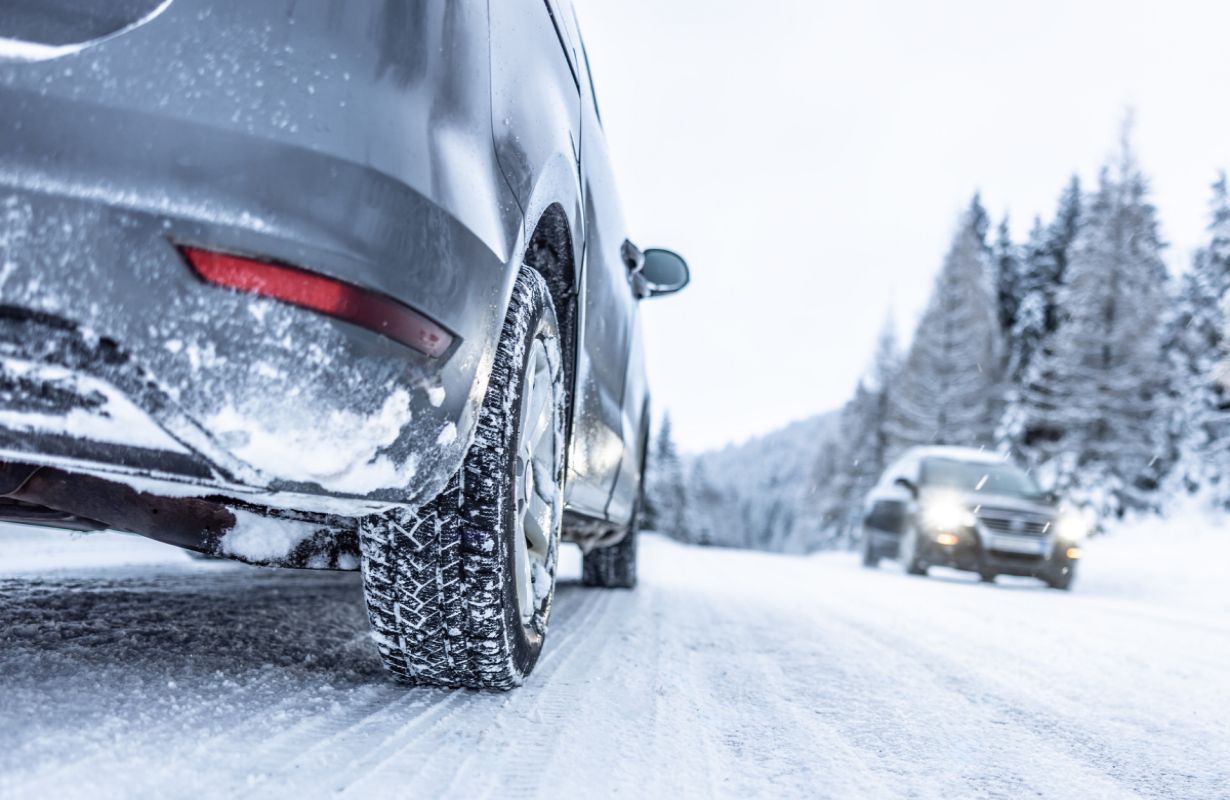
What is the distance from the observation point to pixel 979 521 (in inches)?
358

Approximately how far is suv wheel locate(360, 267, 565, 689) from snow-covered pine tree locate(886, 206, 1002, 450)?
34084 mm

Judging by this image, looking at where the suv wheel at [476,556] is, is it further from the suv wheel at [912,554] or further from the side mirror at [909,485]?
the side mirror at [909,485]

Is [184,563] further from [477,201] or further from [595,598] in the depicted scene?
[477,201]

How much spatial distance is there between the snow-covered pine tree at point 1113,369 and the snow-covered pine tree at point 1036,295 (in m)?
4.72

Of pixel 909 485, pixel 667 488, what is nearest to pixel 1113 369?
pixel 909 485

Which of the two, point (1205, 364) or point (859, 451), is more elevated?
point (1205, 364)

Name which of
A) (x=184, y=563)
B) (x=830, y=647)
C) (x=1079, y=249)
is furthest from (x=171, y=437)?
(x=1079, y=249)

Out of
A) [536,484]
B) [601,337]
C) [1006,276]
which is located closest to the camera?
[536,484]

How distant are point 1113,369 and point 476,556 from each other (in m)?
27.4

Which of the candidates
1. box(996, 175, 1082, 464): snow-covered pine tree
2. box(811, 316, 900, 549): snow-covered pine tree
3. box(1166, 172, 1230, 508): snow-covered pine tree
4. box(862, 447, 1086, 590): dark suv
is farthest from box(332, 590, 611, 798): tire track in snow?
box(811, 316, 900, 549): snow-covered pine tree

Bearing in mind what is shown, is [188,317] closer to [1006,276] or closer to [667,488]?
[1006,276]

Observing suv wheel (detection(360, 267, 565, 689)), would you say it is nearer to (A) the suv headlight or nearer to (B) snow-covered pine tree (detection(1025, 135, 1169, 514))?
(A) the suv headlight

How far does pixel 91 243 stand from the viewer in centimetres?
114

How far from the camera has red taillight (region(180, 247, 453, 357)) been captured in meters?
1.19
